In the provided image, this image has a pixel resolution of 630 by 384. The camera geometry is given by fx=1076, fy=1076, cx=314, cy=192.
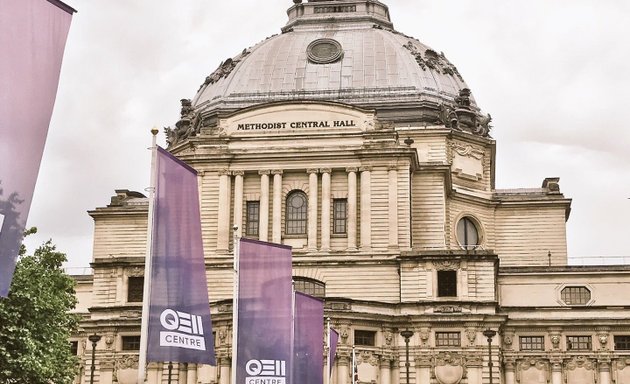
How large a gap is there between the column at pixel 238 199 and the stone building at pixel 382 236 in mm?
115

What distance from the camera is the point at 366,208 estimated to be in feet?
280

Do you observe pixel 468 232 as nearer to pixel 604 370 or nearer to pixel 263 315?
pixel 604 370

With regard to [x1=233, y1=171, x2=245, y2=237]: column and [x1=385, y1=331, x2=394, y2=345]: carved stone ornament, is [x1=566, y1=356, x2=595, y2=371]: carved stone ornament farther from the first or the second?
[x1=233, y1=171, x2=245, y2=237]: column

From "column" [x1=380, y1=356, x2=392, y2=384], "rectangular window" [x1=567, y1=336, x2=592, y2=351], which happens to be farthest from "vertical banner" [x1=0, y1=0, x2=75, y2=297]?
"rectangular window" [x1=567, y1=336, x2=592, y2=351]

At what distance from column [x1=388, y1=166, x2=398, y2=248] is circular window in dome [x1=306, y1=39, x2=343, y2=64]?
63.6 ft

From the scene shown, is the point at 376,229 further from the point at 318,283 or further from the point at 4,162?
the point at 4,162

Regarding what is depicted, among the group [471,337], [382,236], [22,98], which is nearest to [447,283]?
[471,337]

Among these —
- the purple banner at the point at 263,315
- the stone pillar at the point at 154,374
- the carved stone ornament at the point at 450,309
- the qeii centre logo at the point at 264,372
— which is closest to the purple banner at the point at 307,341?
the purple banner at the point at 263,315

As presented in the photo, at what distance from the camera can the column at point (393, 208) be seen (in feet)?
277

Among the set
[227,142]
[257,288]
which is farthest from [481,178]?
[257,288]

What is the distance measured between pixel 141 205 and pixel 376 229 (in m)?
25.4

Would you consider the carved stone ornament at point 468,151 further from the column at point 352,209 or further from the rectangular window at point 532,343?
the rectangular window at point 532,343

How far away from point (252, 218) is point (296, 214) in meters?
3.61

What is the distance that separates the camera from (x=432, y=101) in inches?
3868
